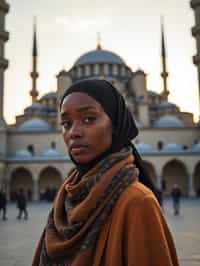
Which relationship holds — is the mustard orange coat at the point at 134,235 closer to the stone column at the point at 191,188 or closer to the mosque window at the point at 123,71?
the stone column at the point at 191,188

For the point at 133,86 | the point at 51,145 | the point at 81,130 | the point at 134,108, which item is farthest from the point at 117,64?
the point at 81,130

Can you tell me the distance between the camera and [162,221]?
3.43ft

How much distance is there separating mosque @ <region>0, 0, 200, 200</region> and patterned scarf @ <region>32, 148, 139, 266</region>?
61.8ft

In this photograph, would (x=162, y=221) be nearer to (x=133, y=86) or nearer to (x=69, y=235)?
(x=69, y=235)

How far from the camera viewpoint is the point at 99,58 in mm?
39531

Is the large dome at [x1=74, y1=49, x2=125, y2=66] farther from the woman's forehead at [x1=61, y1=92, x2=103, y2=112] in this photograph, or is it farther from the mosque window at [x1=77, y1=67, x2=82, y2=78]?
the woman's forehead at [x1=61, y1=92, x2=103, y2=112]

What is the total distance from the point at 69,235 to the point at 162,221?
351 millimetres

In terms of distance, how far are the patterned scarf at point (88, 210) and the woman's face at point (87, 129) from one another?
2.5 inches

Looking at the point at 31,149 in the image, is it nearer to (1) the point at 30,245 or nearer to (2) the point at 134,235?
(1) the point at 30,245

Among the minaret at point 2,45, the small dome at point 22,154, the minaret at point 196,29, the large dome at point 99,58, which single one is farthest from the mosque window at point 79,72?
the minaret at point 196,29

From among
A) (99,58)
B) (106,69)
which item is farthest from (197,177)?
(99,58)

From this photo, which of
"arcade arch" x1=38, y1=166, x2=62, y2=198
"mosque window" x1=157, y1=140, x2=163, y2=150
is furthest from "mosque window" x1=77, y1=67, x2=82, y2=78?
"arcade arch" x1=38, y1=166, x2=62, y2=198

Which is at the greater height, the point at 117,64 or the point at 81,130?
the point at 117,64

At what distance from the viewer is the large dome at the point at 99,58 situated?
39.0 metres
